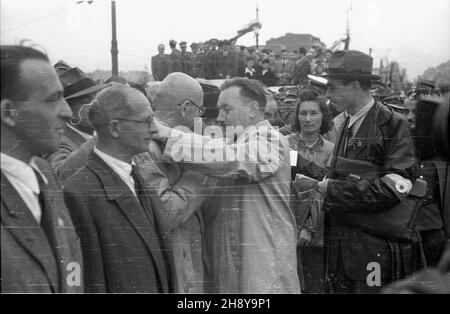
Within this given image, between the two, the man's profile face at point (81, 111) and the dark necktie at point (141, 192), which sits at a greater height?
the man's profile face at point (81, 111)

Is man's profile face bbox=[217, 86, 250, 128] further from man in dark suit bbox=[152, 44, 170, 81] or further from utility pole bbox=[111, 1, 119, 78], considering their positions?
utility pole bbox=[111, 1, 119, 78]

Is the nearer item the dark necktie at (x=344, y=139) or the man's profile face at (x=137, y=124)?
the man's profile face at (x=137, y=124)

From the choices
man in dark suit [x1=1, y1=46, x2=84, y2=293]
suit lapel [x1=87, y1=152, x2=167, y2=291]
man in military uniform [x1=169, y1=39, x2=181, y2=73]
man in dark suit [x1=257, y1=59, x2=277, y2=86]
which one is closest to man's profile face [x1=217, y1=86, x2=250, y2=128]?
man in dark suit [x1=257, y1=59, x2=277, y2=86]

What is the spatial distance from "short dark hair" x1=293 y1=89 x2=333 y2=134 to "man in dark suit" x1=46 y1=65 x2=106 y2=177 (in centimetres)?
87

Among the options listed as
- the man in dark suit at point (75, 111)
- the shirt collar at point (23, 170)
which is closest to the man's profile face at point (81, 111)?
the man in dark suit at point (75, 111)

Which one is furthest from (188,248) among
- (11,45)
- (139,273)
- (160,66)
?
(11,45)

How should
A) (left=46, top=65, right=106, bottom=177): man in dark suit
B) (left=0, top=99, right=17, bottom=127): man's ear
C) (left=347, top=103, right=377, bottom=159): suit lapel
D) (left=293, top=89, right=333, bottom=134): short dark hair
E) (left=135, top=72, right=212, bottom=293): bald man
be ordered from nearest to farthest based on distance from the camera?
(left=0, top=99, right=17, bottom=127): man's ear
(left=46, top=65, right=106, bottom=177): man in dark suit
(left=135, top=72, right=212, bottom=293): bald man
(left=347, top=103, right=377, bottom=159): suit lapel
(left=293, top=89, right=333, bottom=134): short dark hair


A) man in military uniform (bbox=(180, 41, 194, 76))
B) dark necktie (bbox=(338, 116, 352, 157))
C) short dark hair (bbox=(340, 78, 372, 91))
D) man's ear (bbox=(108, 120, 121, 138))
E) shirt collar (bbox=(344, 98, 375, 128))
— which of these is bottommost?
dark necktie (bbox=(338, 116, 352, 157))

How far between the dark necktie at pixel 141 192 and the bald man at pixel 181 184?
0.02 metres

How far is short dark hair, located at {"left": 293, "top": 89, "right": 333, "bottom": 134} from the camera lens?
128 inches

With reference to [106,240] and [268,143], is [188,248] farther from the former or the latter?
[268,143]

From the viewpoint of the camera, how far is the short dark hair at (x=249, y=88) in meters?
3.06

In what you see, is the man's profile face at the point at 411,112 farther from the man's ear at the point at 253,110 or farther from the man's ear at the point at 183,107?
the man's ear at the point at 183,107

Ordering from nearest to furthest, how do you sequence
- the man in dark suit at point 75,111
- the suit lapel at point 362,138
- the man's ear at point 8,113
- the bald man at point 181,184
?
the man's ear at point 8,113
the man in dark suit at point 75,111
the bald man at point 181,184
the suit lapel at point 362,138
